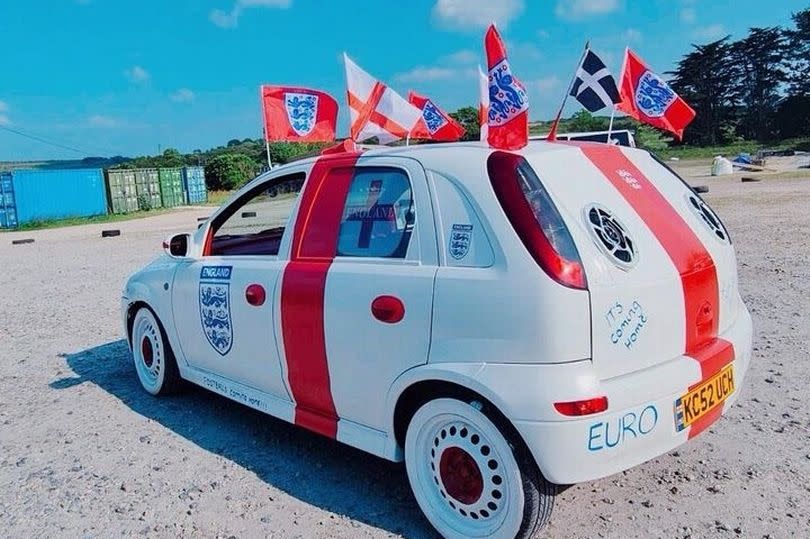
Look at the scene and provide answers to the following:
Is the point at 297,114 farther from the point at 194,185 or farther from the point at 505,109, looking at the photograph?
the point at 194,185

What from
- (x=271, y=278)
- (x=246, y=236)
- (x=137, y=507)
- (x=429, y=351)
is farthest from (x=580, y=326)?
(x=246, y=236)

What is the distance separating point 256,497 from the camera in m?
3.44

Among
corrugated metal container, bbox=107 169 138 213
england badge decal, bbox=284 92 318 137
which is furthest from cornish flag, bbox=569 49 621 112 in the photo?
corrugated metal container, bbox=107 169 138 213

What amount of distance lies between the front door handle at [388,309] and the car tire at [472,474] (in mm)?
404

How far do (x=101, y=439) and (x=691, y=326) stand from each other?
362cm

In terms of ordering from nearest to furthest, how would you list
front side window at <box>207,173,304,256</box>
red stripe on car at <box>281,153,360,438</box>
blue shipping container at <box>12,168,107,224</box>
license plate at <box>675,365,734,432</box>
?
license plate at <box>675,365,734,432</box> → red stripe on car at <box>281,153,360,438</box> → front side window at <box>207,173,304,256</box> → blue shipping container at <box>12,168,107,224</box>

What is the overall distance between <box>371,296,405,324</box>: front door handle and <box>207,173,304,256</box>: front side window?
1.02 m

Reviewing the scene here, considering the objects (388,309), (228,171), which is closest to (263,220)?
(388,309)

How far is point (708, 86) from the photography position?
2657 inches

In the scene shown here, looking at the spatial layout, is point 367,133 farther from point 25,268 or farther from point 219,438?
point 25,268

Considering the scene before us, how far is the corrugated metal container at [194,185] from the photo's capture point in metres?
36.4

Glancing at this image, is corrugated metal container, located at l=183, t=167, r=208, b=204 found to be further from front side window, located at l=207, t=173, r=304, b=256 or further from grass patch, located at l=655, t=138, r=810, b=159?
front side window, located at l=207, t=173, r=304, b=256

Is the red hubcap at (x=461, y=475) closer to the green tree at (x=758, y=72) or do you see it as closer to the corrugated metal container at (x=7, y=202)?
the corrugated metal container at (x=7, y=202)

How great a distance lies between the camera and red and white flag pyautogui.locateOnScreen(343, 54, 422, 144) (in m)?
5.36
